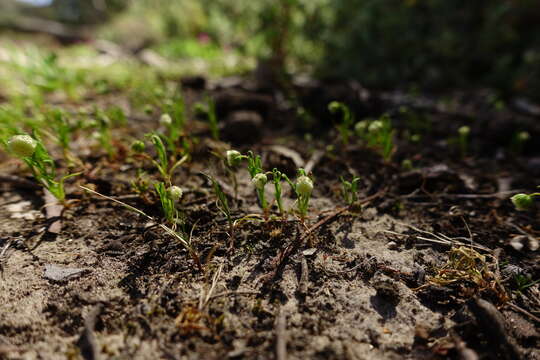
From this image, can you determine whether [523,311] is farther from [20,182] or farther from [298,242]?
[20,182]

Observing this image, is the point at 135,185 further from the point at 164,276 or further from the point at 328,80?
the point at 328,80

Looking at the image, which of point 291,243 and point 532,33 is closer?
point 291,243

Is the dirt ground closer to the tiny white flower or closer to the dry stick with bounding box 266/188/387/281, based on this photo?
the dry stick with bounding box 266/188/387/281

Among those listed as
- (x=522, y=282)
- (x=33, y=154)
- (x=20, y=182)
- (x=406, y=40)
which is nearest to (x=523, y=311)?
(x=522, y=282)

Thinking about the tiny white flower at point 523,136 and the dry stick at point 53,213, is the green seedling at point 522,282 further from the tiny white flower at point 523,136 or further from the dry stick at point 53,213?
the dry stick at point 53,213

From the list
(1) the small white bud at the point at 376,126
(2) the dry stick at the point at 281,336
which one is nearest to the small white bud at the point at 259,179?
(2) the dry stick at the point at 281,336

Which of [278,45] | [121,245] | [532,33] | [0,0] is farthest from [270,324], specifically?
[0,0]
